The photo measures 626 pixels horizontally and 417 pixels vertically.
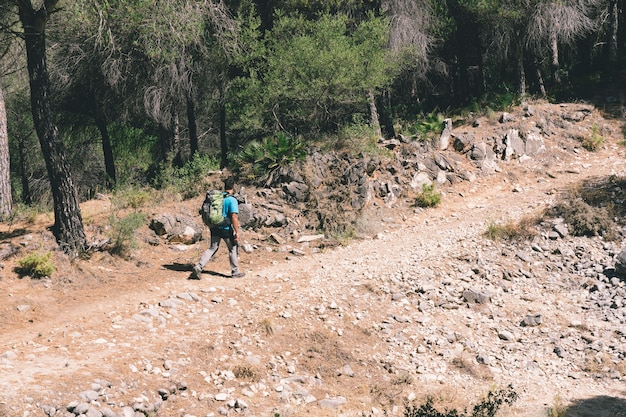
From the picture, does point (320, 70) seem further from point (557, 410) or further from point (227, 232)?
point (557, 410)

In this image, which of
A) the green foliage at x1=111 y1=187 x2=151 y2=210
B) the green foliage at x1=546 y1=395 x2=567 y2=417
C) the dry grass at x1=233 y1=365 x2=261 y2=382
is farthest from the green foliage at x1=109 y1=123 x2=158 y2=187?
the green foliage at x1=546 y1=395 x2=567 y2=417

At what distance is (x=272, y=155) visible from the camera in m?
14.9

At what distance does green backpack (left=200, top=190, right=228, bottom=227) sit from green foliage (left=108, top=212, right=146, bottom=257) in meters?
1.92

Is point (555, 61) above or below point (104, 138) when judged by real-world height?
above

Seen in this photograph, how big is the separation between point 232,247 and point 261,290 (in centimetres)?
99

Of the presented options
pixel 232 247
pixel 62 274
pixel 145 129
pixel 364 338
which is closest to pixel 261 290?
pixel 232 247

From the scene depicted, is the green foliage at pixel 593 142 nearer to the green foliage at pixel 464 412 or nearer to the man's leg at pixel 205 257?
the green foliage at pixel 464 412

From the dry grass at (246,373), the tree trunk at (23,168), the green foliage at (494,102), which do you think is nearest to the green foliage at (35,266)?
the dry grass at (246,373)

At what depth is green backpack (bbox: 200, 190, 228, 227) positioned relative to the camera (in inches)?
420

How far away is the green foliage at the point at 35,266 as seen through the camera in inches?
394

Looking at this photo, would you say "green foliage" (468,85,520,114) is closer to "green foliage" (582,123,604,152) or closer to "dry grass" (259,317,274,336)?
"green foliage" (582,123,604,152)

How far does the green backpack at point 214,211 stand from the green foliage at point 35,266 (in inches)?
108

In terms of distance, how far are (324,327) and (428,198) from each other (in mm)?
6485

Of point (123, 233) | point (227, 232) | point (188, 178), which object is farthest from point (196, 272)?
point (188, 178)
